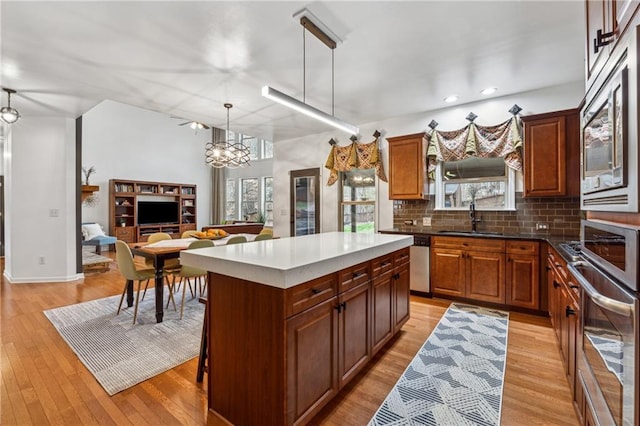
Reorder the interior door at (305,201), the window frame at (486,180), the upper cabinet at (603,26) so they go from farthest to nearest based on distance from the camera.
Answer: the interior door at (305,201) → the window frame at (486,180) → the upper cabinet at (603,26)

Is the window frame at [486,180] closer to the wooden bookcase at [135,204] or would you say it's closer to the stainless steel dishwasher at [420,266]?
the stainless steel dishwasher at [420,266]

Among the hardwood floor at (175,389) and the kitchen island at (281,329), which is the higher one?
the kitchen island at (281,329)

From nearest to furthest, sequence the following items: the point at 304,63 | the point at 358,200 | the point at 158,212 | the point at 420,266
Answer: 1. the point at 304,63
2. the point at 420,266
3. the point at 358,200
4. the point at 158,212

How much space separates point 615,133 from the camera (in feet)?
3.56

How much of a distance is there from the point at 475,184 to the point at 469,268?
1.30 m

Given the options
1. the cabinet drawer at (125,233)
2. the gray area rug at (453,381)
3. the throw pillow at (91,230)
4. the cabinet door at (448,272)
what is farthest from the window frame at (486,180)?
the cabinet drawer at (125,233)

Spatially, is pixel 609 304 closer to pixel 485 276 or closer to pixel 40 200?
pixel 485 276

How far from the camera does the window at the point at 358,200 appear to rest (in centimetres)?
520

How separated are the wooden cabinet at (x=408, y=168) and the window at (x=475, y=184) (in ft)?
0.96

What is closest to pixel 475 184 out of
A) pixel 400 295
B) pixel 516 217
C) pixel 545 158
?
pixel 516 217

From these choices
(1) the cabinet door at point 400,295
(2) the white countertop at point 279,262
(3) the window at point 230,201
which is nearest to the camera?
(2) the white countertop at point 279,262

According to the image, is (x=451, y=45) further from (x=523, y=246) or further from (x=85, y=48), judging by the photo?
(x=85, y=48)

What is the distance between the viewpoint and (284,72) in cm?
318

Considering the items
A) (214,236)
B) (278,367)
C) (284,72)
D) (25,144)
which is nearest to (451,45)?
(284,72)
